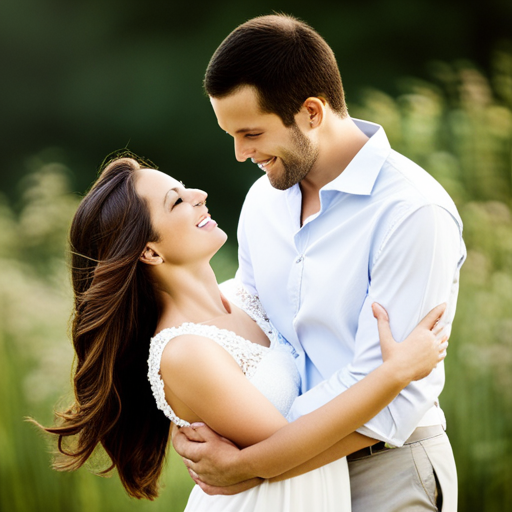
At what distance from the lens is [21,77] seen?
12.6 ft

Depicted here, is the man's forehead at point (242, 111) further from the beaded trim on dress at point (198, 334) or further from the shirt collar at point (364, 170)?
the beaded trim on dress at point (198, 334)

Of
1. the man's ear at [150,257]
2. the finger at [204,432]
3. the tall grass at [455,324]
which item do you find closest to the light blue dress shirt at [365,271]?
the finger at [204,432]

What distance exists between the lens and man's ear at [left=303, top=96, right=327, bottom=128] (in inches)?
81.7

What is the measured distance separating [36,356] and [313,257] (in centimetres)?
214

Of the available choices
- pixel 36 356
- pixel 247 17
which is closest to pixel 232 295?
pixel 36 356

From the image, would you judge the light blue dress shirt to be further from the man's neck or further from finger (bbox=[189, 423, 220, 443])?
finger (bbox=[189, 423, 220, 443])

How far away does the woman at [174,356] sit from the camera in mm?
1818

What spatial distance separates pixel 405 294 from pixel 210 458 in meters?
0.70

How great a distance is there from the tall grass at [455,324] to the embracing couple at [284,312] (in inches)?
55.7

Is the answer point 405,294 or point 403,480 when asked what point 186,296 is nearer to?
point 405,294

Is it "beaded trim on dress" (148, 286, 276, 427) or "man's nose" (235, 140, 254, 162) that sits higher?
"man's nose" (235, 140, 254, 162)

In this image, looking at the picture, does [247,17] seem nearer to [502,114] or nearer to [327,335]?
[502,114]

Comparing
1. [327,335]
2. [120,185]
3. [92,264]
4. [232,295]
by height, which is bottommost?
[327,335]

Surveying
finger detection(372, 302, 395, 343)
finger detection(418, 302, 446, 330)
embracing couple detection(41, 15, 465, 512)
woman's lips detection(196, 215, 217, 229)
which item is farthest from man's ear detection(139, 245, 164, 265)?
finger detection(418, 302, 446, 330)
